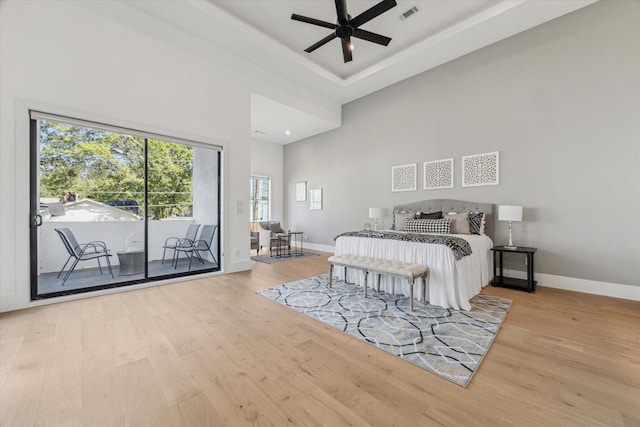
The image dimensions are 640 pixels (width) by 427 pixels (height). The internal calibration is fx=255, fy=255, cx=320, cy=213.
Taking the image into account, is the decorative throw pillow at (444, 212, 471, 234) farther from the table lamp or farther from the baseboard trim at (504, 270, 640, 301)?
the baseboard trim at (504, 270, 640, 301)

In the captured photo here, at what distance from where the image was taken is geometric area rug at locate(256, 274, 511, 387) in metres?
1.97

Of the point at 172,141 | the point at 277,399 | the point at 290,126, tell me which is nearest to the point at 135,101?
the point at 172,141

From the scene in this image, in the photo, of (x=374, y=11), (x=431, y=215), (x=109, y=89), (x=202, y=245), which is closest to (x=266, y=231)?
(x=202, y=245)

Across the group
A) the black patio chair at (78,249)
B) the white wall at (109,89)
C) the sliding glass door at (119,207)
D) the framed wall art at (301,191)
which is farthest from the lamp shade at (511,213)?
the black patio chair at (78,249)

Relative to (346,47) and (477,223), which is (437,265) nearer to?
(477,223)

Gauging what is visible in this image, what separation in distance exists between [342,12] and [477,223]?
3.74 m

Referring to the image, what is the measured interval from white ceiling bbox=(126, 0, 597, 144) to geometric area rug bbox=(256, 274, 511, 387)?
403 cm

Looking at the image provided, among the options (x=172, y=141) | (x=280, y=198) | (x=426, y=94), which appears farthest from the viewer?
(x=280, y=198)

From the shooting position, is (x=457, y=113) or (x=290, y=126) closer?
(x=457, y=113)

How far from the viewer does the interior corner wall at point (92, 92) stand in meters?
2.87

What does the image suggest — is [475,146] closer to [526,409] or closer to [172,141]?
[526,409]

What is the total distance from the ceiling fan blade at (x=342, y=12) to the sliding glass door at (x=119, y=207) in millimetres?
2826

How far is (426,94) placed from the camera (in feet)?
17.0

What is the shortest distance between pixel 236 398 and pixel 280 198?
7.28m
